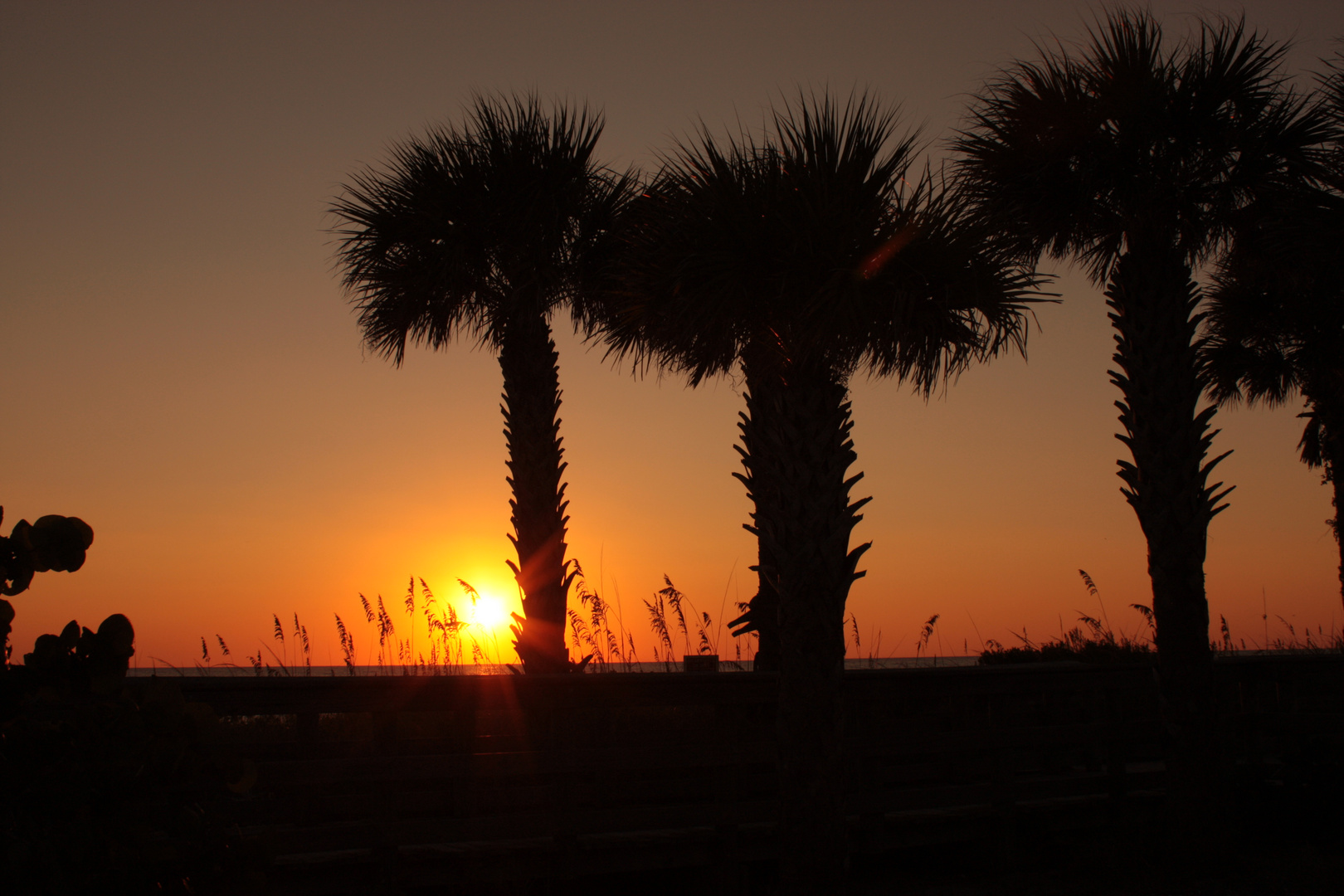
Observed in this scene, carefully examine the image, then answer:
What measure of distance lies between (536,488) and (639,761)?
16.2 ft

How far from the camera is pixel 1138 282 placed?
28.1 ft

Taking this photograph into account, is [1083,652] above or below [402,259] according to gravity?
below

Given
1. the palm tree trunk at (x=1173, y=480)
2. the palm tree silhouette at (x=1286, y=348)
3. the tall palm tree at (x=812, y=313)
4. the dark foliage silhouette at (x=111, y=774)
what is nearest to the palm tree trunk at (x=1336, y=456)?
the palm tree silhouette at (x=1286, y=348)

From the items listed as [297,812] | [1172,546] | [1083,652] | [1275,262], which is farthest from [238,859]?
[1083,652]

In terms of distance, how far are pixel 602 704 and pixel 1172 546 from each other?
4.95 metres

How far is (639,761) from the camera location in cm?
698

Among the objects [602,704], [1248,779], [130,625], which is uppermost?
[130,625]

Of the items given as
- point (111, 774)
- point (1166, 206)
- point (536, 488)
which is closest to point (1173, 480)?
point (1166, 206)

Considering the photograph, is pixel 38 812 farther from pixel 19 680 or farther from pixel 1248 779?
pixel 1248 779

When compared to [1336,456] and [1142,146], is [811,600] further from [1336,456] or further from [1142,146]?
[1336,456]

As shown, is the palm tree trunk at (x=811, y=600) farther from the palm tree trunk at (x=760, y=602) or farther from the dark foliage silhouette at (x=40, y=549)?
the dark foliage silhouette at (x=40, y=549)

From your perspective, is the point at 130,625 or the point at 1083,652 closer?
the point at 130,625

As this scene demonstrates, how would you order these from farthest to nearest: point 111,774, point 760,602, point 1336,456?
1. point 1336,456
2. point 760,602
3. point 111,774

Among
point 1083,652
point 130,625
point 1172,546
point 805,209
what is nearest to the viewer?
point 130,625
